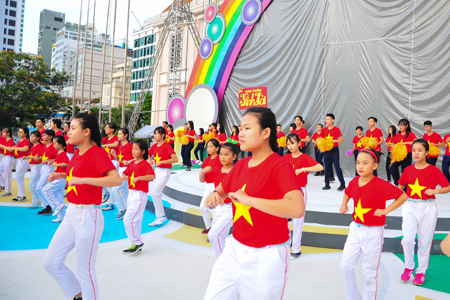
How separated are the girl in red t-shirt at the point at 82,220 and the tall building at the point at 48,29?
340 feet

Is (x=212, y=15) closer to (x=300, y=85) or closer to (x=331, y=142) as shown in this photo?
(x=300, y=85)

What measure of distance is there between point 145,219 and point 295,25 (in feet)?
27.5

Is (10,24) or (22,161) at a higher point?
(10,24)

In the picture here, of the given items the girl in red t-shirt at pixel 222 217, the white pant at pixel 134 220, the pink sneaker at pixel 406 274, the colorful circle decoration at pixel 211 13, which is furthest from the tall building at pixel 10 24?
the pink sneaker at pixel 406 274

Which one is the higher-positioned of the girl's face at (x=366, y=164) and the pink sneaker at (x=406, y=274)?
the girl's face at (x=366, y=164)

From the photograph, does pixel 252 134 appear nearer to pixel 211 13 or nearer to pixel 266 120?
pixel 266 120

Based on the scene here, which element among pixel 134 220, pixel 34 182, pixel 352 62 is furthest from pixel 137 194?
pixel 352 62

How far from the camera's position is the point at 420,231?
12.4 ft

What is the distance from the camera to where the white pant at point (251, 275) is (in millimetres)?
1854

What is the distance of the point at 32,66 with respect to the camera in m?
20.2

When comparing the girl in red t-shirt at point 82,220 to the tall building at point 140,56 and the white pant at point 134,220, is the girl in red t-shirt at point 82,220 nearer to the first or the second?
the white pant at point 134,220

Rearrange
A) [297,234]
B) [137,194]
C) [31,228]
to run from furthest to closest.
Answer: [31,228], [137,194], [297,234]

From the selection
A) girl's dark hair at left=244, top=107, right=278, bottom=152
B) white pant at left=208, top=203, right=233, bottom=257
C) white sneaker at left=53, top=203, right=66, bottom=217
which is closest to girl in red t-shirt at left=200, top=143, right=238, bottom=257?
white pant at left=208, top=203, right=233, bottom=257

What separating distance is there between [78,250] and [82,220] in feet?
0.77
